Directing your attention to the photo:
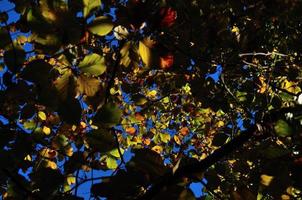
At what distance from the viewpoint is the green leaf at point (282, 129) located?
4.28 ft

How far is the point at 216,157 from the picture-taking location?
53.7 inches

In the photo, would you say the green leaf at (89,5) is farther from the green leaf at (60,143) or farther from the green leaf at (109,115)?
the green leaf at (60,143)

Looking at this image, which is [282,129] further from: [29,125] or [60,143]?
[29,125]

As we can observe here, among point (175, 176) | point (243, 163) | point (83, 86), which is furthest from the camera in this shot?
point (243, 163)

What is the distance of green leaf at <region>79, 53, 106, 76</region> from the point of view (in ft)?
5.01

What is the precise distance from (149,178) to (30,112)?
1.28m

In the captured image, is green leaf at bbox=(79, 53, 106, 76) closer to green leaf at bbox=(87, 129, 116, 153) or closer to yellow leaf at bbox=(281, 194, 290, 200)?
green leaf at bbox=(87, 129, 116, 153)

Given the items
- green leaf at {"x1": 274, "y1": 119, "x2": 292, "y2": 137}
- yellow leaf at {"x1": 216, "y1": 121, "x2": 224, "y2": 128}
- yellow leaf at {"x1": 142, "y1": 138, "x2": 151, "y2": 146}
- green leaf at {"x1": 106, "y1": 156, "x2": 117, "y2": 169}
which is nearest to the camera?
green leaf at {"x1": 274, "y1": 119, "x2": 292, "y2": 137}

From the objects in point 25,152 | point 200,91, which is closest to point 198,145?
point 200,91

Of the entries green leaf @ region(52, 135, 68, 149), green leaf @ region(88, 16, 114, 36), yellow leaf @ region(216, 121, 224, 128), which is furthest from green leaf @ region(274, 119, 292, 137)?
yellow leaf @ region(216, 121, 224, 128)

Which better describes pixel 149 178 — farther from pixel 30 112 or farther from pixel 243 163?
pixel 243 163

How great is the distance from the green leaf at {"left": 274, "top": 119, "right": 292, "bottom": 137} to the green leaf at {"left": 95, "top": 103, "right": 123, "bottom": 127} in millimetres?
565

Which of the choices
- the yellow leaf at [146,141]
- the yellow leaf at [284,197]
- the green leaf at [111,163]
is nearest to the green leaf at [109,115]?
the yellow leaf at [284,197]

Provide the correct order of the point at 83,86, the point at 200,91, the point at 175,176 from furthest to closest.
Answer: the point at 200,91 < the point at 83,86 < the point at 175,176
